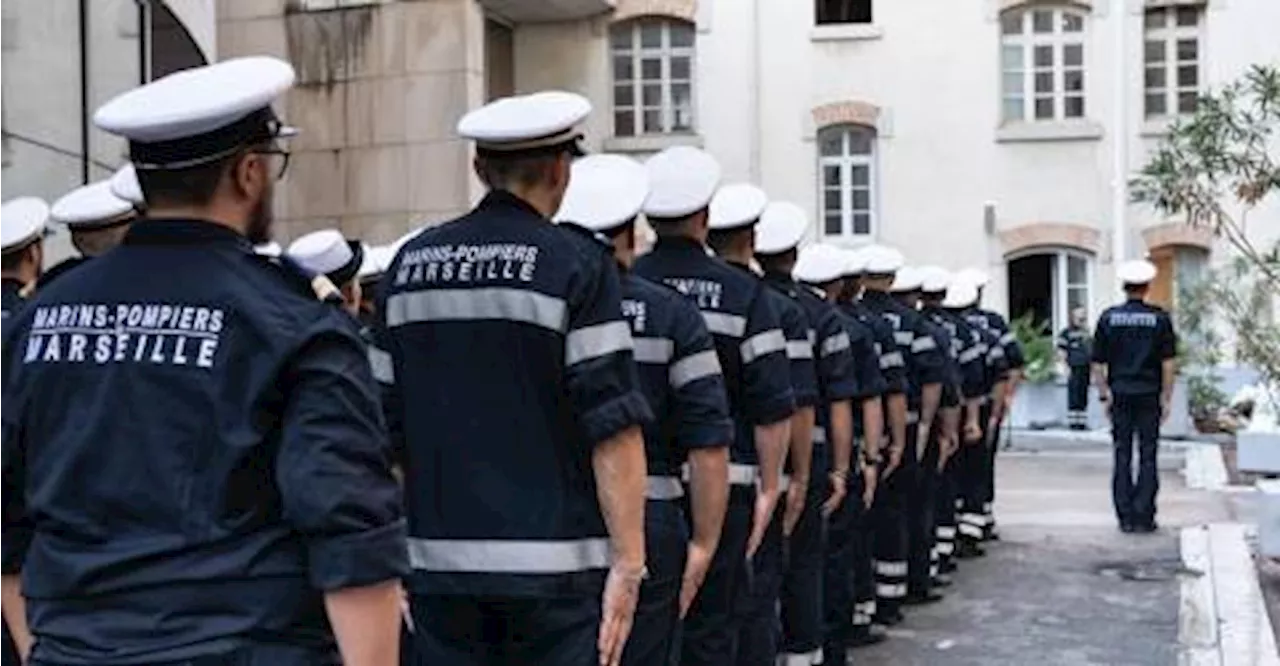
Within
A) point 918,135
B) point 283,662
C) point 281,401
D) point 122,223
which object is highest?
point 918,135

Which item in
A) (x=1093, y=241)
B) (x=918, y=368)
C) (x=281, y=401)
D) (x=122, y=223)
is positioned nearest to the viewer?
(x=281, y=401)

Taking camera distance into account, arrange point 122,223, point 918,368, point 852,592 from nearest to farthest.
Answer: point 122,223 → point 852,592 → point 918,368

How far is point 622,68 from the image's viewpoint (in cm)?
2798

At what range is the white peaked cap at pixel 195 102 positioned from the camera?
2.86 meters

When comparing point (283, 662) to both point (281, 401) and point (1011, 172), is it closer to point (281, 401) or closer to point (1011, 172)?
point (281, 401)

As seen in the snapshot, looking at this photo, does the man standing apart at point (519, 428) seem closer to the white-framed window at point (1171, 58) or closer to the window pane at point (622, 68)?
the window pane at point (622, 68)

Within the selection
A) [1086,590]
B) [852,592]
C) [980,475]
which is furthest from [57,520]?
[980,475]

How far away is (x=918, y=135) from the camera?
2722 centimetres

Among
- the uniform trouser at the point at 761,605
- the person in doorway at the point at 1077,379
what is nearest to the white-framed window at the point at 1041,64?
the person in doorway at the point at 1077,379

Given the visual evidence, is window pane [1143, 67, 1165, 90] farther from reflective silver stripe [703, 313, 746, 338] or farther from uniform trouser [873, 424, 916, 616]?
reflective silver stripe [703, 313, 746, 338]

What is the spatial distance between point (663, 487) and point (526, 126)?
48.7 inches

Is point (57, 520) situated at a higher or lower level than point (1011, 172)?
lower

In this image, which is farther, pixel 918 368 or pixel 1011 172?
pixel 1011 172

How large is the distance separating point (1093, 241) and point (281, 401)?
82.2ft
